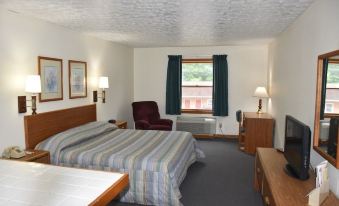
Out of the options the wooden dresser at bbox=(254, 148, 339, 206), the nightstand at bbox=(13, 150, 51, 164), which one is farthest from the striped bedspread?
the wooden dresser at bbox=(254, 148, 339, 206)

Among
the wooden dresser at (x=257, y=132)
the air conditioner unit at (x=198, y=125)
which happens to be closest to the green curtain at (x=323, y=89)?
the wooden dresser at (x=257, y=132)

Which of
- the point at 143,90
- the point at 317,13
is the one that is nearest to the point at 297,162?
the point at 317,13

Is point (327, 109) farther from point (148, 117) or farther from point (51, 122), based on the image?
point (148, 117)

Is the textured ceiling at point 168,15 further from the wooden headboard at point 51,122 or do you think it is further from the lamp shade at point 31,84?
the wooden headboard at point 51,122

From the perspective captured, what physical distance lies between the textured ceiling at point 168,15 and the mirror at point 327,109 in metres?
0.79

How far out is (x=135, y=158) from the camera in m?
3.01

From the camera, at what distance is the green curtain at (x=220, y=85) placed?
6.14 meters

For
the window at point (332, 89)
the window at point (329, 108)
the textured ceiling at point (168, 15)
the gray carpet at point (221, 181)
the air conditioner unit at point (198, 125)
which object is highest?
the textured ceiling at point (168, 15)

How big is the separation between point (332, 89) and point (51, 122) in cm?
337

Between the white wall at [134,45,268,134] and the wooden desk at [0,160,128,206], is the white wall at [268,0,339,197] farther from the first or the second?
the wooden desk at [0,160,128,206]

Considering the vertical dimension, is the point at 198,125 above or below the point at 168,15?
below

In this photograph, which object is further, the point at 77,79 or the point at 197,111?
the point at 197,111

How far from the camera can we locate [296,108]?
3240 millimetres

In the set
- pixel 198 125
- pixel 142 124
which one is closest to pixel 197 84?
pixel 198 125
